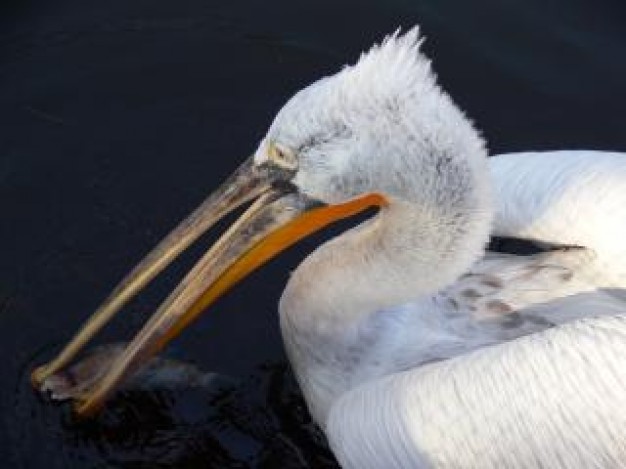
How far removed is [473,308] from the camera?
3186 mm

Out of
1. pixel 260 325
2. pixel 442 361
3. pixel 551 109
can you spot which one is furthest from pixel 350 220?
pixel 442 361

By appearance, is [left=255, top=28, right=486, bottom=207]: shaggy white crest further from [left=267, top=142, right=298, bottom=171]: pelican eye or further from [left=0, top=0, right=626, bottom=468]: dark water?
[left=0, top=0, right=626, bottom=468]: dark water

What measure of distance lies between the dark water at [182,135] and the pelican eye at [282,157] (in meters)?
1.17

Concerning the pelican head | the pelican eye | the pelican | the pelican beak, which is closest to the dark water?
the pelican

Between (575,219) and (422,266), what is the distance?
612mm

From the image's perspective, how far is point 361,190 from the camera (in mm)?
2750

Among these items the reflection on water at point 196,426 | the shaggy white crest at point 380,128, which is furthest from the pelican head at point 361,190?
the reflection on water at point 196,426

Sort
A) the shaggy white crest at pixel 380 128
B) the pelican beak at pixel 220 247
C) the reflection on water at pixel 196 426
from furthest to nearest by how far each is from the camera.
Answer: the reflection on water at pixel 196 426
the pelican beak at pixel 220 247
the shaggy white crest at pixel 380 128

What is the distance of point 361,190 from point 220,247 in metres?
0.48

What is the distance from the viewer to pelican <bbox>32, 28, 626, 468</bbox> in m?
2.67

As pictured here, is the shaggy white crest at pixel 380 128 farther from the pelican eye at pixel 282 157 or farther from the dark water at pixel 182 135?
the dark water at pixel 182 135

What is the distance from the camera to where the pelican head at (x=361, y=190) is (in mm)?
2629

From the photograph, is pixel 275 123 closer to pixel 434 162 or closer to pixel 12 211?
pixel 434 162

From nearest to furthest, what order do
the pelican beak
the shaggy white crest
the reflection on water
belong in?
the shaggy white crest, the pelican beak, the reflection on water
